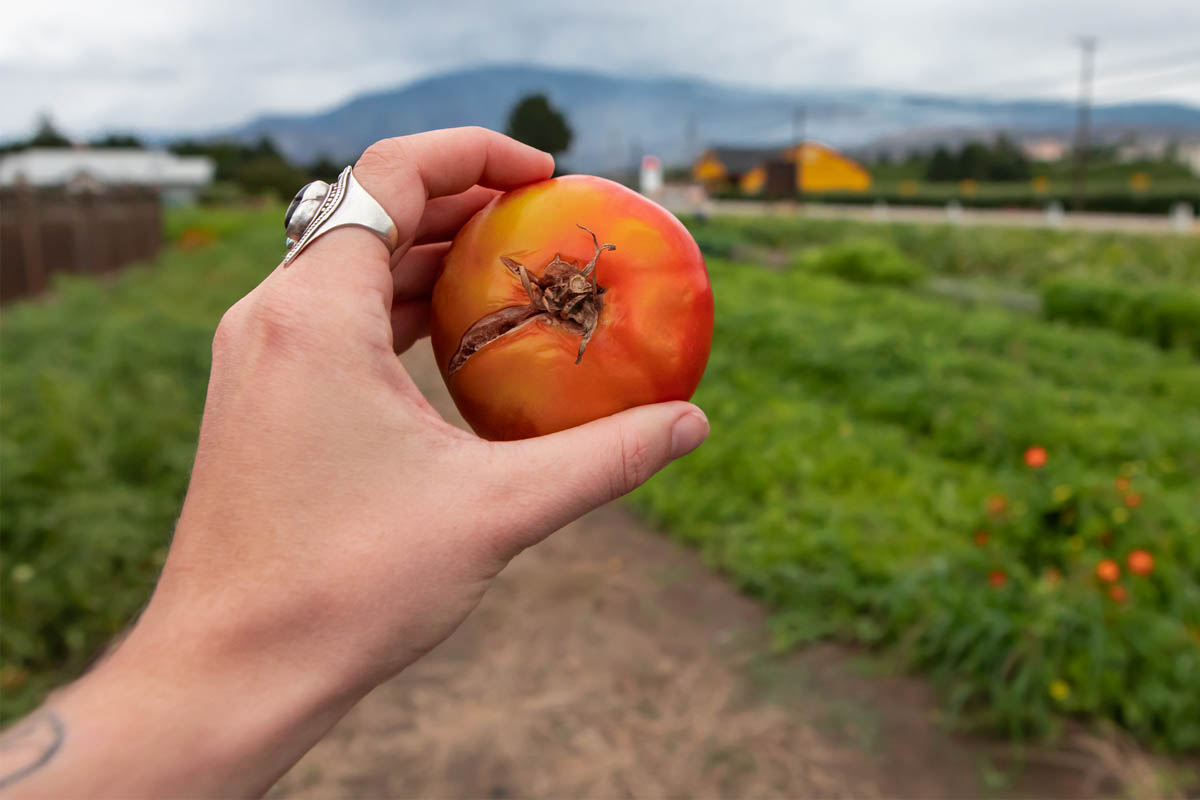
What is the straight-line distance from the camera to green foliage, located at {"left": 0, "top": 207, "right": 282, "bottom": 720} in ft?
13.3

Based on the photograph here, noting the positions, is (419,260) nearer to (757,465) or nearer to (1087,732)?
(1087,732)

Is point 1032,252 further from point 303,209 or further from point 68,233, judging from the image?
point 303,209

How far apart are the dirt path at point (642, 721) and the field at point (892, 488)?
9.1 inches

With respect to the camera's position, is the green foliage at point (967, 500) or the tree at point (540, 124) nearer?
the tree at point (540, 124)

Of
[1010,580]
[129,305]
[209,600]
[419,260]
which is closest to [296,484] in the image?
[209,600]

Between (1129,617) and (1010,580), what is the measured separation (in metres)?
0.46

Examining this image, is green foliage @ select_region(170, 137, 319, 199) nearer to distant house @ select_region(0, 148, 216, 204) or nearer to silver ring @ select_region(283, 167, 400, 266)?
distant house @ select_region(0, 148, 216, 204)

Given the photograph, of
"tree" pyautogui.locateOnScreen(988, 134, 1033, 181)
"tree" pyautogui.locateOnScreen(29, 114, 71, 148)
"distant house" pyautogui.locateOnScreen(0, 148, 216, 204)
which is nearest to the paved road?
"tree" pyautogui.locateOnScreen(988, 134, 1033, 181)

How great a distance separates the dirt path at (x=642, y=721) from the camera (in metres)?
3.57

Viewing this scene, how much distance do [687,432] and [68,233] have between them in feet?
58.8

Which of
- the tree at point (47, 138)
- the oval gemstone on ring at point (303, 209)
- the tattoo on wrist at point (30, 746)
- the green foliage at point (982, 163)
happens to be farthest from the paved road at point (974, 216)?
the tree at point (47, 138)

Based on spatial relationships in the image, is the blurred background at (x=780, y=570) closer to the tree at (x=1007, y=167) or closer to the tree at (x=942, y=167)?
the tree at (x=1007, y=167)

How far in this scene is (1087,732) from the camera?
3.54 metres

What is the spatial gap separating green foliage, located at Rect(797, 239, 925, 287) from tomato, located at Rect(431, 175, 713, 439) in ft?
46.2
